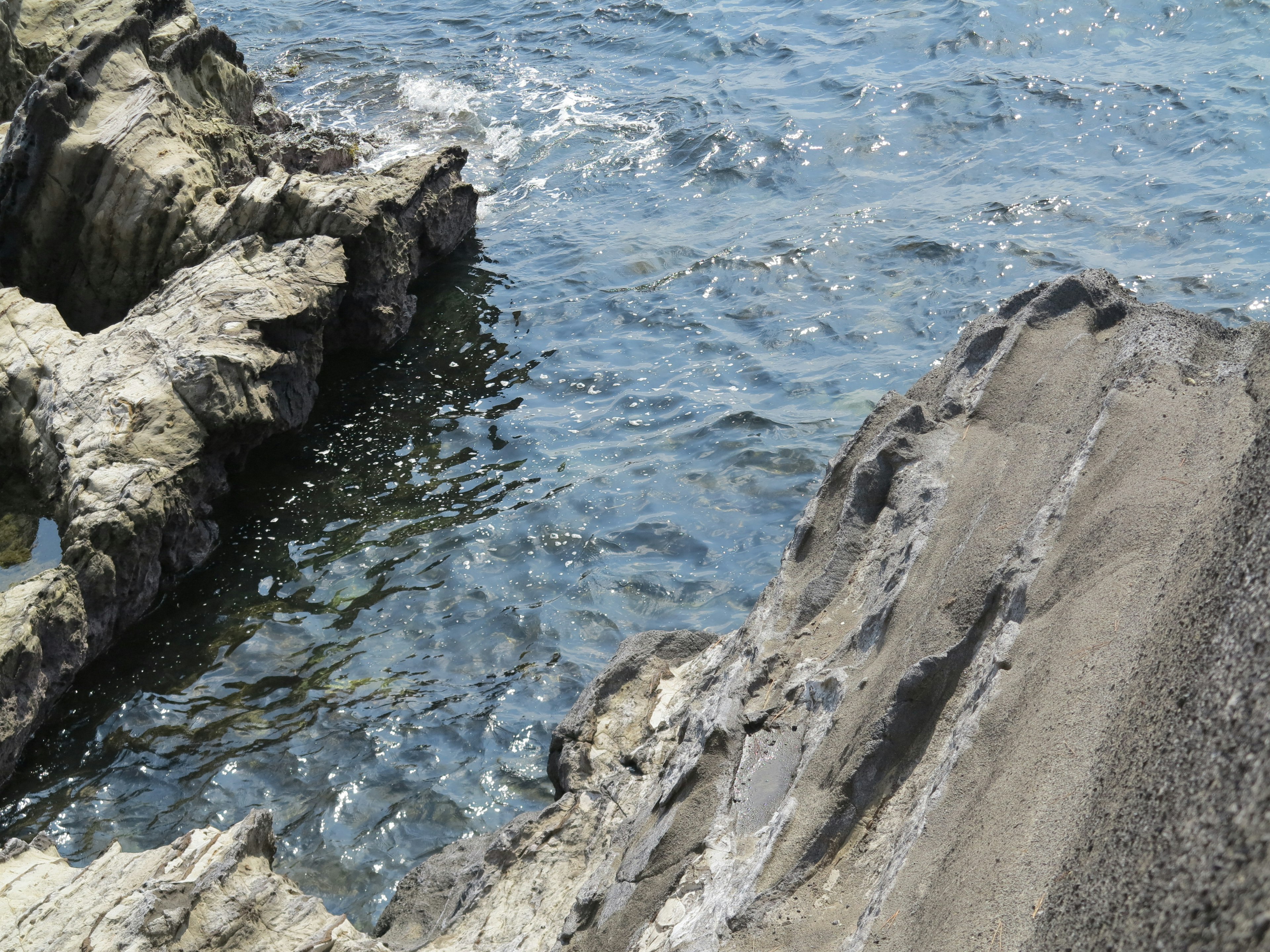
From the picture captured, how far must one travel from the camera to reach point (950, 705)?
3.80 metres

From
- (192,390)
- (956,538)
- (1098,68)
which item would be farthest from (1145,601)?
(1098,68)

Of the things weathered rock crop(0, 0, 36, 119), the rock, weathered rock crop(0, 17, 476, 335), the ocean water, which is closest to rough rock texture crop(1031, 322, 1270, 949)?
the ocean water

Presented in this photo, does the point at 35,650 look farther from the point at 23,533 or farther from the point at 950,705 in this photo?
the point at 950,705

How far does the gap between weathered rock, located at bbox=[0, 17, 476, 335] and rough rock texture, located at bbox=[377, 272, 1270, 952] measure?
253 inches

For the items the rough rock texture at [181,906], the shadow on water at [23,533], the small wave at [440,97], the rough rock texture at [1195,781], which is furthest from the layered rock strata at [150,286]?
the rough rock texture at [1195,781]

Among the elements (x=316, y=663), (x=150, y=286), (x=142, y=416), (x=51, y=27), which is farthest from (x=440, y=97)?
(x=316, y=663)

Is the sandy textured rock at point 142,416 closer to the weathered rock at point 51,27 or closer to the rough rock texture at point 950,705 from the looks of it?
the rough rock texture at point 950,705

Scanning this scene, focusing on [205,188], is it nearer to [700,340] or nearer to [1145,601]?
[700,340]

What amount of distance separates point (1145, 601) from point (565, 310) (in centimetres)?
931

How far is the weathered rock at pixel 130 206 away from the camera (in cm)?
1077

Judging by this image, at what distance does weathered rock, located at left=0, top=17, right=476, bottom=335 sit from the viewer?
1077 centimetres

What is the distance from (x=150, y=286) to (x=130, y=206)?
0.82 m

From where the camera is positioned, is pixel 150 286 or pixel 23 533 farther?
pixel 150 286

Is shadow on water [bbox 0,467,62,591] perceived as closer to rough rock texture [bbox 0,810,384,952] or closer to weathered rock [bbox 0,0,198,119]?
rough rock texture [bbox 0,810,384,952]
